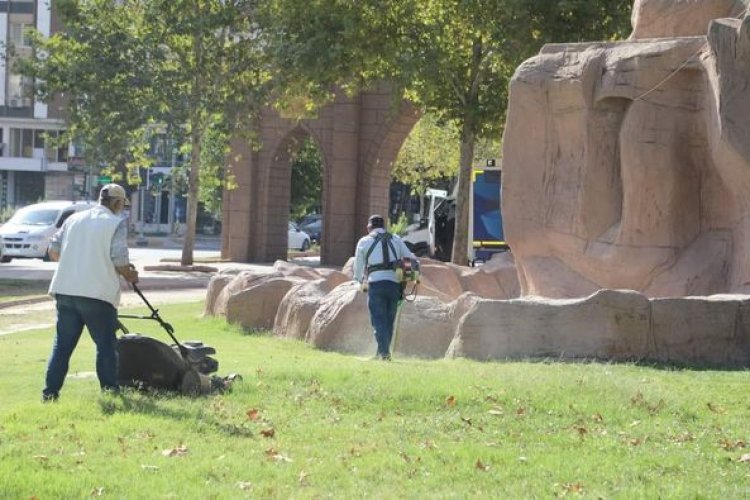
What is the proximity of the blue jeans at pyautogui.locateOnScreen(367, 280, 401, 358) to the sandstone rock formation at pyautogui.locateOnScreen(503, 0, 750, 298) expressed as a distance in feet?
7.12

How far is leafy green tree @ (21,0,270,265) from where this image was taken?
33.5 meters

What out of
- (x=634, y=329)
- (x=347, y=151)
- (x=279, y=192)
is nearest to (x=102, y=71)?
(x=347, y=151)

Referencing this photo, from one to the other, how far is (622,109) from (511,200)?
1.76 m

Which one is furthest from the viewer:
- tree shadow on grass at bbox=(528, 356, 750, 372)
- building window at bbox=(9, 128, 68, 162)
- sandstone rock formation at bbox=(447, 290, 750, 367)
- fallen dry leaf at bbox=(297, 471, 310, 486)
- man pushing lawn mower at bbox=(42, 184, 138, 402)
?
building window at bbox=(9, 128, 68, 162)

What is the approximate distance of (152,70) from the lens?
34000mm

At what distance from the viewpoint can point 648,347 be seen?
12.1 meters

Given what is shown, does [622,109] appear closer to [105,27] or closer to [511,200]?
[511,200]

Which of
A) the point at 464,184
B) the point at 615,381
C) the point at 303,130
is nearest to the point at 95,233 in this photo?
the point at 615,381

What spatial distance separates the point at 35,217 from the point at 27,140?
33.5 m

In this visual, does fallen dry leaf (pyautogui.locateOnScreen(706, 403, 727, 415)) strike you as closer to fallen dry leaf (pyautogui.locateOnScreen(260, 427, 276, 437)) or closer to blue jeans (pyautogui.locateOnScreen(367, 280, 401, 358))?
fallen dry leaf (pyautogui.locateOnScreen(260, 427, 276, 437))

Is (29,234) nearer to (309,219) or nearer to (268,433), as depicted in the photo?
(268,433)

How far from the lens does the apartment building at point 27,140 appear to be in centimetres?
6756

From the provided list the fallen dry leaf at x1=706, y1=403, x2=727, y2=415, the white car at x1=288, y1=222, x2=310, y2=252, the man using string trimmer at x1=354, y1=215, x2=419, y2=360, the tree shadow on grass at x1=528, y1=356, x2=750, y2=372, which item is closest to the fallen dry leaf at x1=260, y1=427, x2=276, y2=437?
the fallen dry leaf at x1=706, y1=403, x2=727, y2=415

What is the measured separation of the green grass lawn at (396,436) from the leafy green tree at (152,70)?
Answer: 75.5 feet
